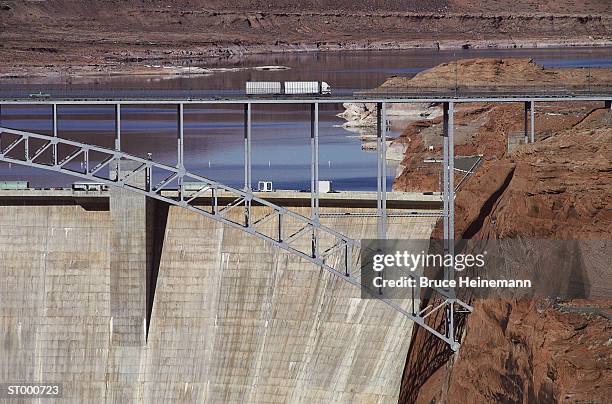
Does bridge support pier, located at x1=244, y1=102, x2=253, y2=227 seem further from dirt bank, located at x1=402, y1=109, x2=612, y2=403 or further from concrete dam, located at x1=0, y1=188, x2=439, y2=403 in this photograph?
dirt bank, located at x1=402, y1=109, x2=612, y2=403

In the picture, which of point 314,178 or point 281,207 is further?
point 281,207

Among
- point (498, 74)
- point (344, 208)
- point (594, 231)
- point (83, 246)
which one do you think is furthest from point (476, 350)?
point (498, 74)

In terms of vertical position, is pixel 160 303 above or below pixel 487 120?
below

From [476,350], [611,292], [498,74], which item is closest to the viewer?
[611,292]

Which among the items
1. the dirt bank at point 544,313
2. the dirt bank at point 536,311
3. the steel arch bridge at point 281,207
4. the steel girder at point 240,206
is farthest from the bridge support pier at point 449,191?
the steel girder at point 240,206

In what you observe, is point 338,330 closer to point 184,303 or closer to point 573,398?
point 184,303

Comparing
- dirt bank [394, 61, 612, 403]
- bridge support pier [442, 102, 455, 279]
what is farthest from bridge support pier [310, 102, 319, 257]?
dirt bank [394, 61, 612, 403]

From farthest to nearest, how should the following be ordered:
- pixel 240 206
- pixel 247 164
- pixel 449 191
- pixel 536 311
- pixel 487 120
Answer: pixel 487 120 → pixel 240 206 → pixel 247 164 → pixel 449 191 → pixel 536 311

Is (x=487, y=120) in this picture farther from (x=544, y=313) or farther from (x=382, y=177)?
(x=544, y=313)

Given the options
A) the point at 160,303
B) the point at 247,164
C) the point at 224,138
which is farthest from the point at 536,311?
the point at 224,138
